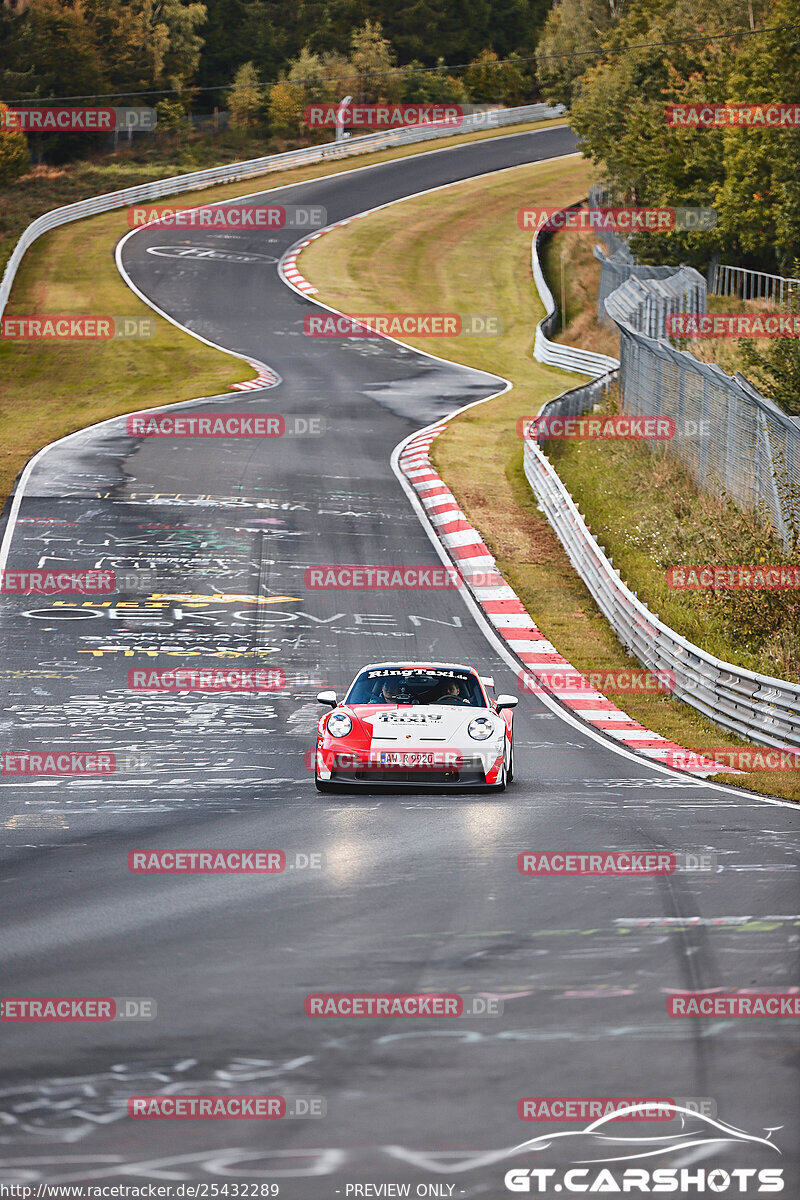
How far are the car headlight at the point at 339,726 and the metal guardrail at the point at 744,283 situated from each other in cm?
3131

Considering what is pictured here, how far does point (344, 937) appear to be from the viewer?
8.45 m

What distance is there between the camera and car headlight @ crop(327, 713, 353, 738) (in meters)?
13.0

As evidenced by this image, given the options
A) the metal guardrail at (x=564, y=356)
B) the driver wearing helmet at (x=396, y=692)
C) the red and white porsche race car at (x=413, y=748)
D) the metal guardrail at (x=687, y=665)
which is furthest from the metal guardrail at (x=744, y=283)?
the red and white porsche race car at (x=413, y=748)

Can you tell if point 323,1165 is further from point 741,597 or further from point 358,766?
point 741,597

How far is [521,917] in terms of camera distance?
8.89m

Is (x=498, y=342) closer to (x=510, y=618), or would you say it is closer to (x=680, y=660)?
(x=510, y=618)

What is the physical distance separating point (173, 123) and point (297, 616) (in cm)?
6960

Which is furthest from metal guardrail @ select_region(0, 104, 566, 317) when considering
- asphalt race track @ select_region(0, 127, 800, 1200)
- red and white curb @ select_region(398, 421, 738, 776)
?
asphalt race track @ select_region(0, 127, 800, 1200)

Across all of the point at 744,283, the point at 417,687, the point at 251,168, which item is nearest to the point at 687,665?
the point at 417,687

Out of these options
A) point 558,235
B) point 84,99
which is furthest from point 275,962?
point 84,99

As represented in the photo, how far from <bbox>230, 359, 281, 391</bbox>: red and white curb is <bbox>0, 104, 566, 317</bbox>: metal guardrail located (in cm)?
1222

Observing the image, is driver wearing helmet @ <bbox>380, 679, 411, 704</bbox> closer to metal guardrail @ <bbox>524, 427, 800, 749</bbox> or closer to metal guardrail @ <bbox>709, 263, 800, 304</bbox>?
metal guardrail @ <bbox>524, 427, 800, 749</bbox>

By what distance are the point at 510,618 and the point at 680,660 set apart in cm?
466

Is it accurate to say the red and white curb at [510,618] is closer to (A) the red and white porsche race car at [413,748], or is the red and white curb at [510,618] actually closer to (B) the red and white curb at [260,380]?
(A) the red and white porsche race car at [413,748]
